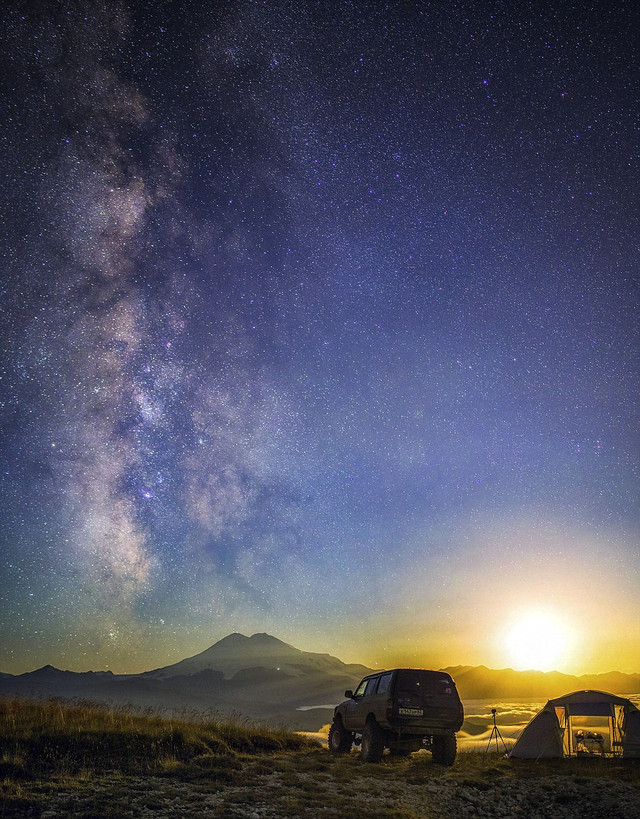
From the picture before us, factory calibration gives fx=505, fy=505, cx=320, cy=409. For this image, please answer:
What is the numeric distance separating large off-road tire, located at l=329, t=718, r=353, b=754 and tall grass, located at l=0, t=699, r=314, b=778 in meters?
1.32

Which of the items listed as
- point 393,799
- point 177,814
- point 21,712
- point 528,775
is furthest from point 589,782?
point 21,712

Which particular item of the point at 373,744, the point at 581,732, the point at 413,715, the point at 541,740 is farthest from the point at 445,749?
the point at 581,732

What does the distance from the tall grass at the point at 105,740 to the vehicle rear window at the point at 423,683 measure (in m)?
4.53

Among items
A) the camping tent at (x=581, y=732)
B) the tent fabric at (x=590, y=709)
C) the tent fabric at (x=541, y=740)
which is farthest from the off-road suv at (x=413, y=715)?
the tent fabric at (x=590, y=709)

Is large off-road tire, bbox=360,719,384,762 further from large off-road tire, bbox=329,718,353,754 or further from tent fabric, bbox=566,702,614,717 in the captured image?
tent fabric, bbox=566,702,614,717

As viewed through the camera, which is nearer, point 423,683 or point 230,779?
point 230,779

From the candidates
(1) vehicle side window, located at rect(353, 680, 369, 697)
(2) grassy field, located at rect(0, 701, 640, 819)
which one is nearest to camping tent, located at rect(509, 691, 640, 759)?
(2) grassy field, located at rect(0, 701, 640, 819)

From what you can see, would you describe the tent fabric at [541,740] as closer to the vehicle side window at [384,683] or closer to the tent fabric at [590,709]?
the tent fabric at [590,709]

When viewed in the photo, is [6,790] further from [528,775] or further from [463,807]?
[528,775]

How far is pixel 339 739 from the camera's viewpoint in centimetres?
1575

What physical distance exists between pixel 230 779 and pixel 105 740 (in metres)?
3.37

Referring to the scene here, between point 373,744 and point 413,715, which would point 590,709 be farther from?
point 373,744

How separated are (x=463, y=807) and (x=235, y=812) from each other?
14.0 ft

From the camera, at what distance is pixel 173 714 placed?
15.5m
